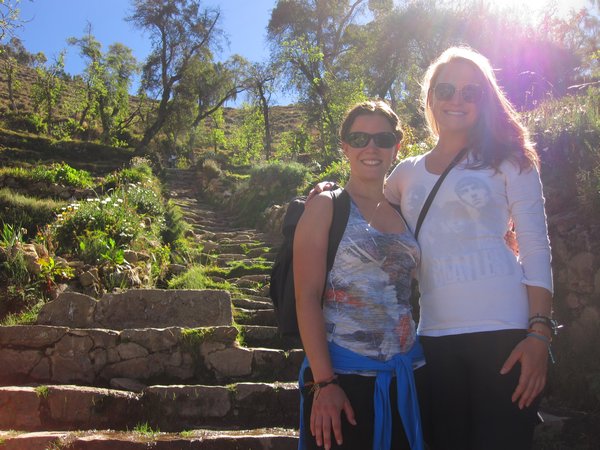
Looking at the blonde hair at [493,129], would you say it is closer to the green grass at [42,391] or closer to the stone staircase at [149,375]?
the stone staircase at [149,375]

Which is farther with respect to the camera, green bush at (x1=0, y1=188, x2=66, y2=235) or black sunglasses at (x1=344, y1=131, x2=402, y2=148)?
green bush at (x1=0, y1=188, x2=66, y2=235)

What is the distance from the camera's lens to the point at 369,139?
2.00 m

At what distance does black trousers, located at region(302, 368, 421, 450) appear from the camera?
172cm

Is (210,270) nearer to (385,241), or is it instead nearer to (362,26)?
(385,241)

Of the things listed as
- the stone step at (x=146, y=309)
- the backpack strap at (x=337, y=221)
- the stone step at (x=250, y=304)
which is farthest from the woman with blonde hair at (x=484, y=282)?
the stone step at (x=250, y=304)

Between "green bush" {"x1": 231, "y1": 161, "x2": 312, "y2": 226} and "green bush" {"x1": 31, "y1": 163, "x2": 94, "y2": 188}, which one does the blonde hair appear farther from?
"green bush" {"x1": 31, "y1": 163, "x2": 94, "y2": 188}

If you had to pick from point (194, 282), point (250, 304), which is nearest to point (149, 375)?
point (250, 304)

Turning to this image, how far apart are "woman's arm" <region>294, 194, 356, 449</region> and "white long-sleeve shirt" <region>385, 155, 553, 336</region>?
417 millimetres

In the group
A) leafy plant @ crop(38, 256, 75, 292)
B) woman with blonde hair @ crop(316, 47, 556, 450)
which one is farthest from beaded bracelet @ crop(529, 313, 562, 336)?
leafy plant @ crop(38, 256, 75, 292)

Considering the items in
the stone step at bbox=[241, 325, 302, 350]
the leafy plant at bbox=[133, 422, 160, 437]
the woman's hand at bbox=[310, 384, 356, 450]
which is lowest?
the leafy plant at bbox=[133, 422, 160, 437]

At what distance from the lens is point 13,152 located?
21031 mm

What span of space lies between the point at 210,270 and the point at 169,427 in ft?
13.2

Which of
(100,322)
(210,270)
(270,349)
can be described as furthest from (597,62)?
(100,322)

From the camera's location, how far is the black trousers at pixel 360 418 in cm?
172
